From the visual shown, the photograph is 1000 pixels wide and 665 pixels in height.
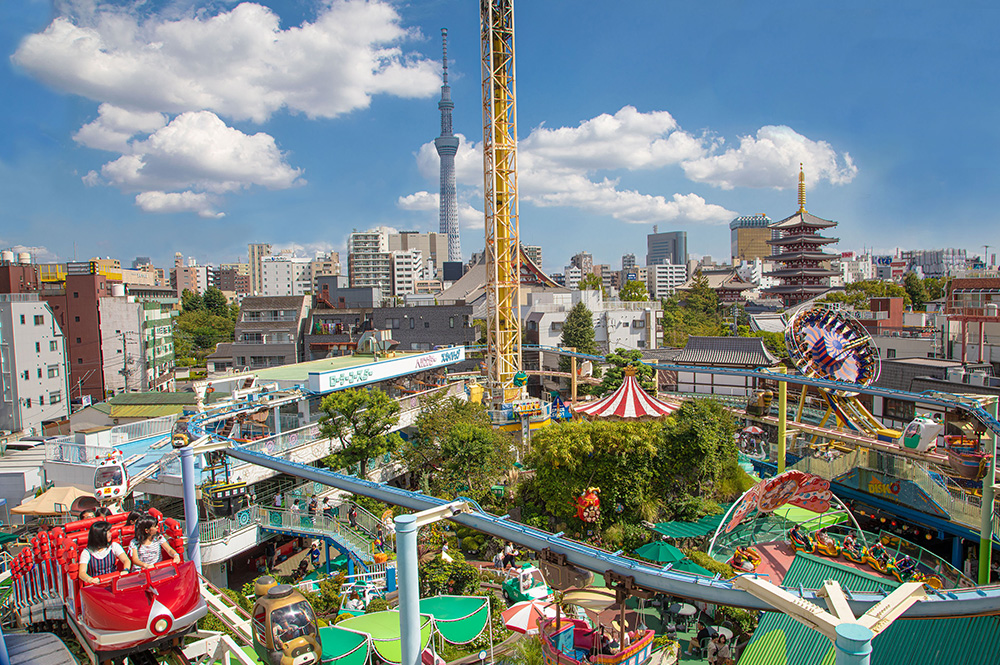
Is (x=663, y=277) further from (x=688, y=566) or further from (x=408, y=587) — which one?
(x=408, y=587)

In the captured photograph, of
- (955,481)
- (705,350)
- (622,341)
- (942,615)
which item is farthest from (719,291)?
(942,615)

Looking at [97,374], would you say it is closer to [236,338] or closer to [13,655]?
[236,338]

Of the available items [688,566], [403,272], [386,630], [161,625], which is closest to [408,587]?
[161,625]

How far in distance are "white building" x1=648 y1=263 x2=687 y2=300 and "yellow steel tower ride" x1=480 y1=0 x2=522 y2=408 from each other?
131 metres

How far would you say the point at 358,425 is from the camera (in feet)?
67.5

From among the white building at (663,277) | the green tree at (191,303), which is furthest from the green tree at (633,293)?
the white building at (663,277)

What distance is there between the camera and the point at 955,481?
18.1m

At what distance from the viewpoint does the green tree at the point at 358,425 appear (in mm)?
20000

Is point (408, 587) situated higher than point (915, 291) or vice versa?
point (915, 291)

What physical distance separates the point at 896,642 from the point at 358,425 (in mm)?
15623

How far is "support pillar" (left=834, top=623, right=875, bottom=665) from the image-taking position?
4.71 meters

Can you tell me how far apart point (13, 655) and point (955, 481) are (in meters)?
22.0

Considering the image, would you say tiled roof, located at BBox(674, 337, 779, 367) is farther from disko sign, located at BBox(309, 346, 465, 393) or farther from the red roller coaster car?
the red roller coaster car

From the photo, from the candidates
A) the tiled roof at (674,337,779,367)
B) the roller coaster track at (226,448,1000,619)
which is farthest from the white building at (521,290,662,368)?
the roller coaster track at (226,448,1000,619)
